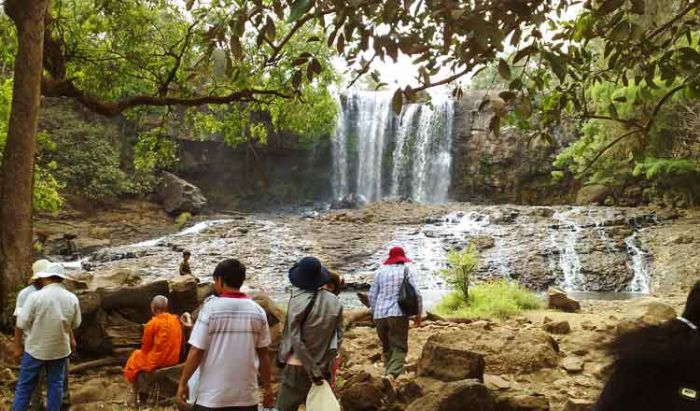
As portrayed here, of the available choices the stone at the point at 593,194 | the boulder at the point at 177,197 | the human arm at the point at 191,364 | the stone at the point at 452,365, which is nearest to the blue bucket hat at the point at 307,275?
the human arm at the point at 191,364

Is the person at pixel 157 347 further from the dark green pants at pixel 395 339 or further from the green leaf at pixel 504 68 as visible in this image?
the green leaf at pixel 504 68

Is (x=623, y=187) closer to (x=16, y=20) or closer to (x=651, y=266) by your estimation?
(x=651, y=266)

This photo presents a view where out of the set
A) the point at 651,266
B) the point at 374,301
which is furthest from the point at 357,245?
the point at 374,301

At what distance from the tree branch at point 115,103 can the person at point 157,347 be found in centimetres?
344

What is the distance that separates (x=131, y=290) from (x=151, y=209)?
21.5 metres

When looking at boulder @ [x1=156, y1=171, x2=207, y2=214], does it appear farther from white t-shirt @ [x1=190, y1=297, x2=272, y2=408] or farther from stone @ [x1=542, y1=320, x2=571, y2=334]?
white t-shirt @ [x1=190, y1=297, x2=272, y2=408]

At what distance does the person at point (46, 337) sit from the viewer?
14.8 ft

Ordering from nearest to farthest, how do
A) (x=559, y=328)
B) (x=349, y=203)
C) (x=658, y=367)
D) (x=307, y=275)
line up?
(x=658, y=367) < (x=307, y=275) < (x=559, y=328) < (x=349, y=203)

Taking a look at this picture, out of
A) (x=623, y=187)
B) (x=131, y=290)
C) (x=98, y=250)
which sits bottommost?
(x=98, y=250)

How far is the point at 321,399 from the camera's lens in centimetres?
352

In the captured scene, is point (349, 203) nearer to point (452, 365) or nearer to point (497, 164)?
point (497, 164)

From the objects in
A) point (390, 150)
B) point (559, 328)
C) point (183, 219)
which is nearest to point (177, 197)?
point (183, 219)

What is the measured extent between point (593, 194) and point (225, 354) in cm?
2454

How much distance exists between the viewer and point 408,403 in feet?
14.9
